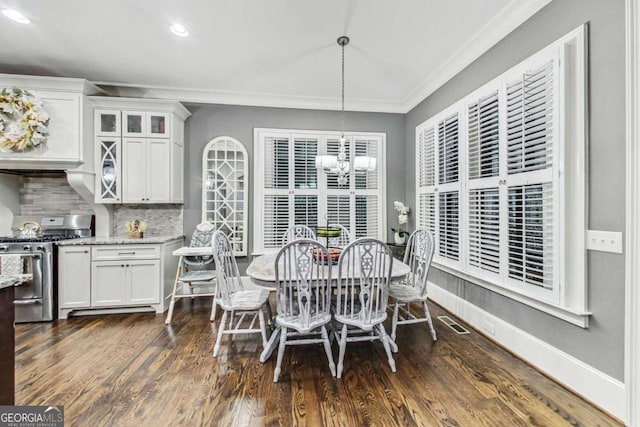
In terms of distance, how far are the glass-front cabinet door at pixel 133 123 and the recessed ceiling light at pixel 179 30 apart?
141cm

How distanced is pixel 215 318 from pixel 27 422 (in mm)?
1721

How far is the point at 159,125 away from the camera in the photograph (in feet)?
12.0

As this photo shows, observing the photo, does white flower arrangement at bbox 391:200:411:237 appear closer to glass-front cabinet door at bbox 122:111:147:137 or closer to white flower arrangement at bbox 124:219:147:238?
white flower arrangement at bbox 124:219:147:238

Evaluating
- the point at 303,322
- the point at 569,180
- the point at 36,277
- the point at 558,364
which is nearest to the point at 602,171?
the point at 569,180

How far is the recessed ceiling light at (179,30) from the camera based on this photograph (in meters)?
2.53

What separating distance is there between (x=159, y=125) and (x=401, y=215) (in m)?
3.54

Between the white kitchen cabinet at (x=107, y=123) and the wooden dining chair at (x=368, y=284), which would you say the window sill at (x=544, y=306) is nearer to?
the wooden dining chair at (x=368, y=284)

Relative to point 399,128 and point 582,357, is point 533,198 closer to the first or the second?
point 582,357

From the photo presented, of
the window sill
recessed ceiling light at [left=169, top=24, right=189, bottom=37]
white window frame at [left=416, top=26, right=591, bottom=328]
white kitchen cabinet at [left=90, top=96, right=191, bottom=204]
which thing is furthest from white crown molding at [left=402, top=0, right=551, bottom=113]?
white kitchen cabinet at [left=90, top=96, right=191, bottom=204]

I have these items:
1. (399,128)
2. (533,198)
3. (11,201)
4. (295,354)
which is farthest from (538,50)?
(11,201)

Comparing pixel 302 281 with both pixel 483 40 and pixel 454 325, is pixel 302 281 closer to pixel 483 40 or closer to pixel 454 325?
pixel 454 325

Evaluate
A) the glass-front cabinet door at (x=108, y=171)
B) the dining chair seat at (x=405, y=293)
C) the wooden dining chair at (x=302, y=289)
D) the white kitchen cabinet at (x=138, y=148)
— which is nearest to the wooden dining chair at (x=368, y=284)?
the wooden dining chair at (x=302, y=289)

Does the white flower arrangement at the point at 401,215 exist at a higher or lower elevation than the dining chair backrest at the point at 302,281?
higher

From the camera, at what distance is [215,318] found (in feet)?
10.7
